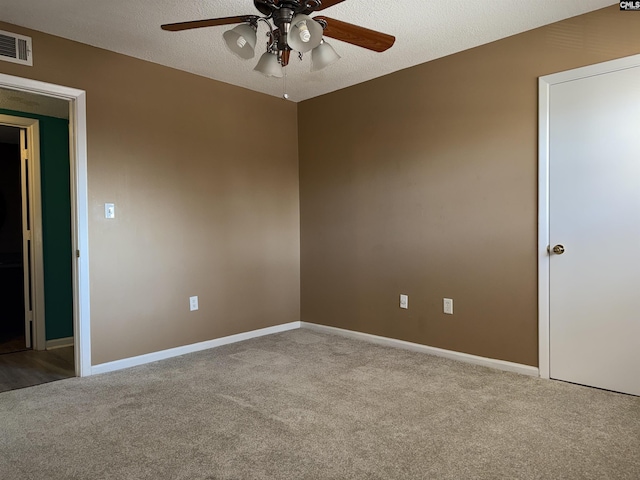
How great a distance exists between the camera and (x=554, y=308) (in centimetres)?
297

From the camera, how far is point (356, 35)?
2088 millimetres

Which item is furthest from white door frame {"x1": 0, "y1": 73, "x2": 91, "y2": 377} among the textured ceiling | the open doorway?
the open doorway

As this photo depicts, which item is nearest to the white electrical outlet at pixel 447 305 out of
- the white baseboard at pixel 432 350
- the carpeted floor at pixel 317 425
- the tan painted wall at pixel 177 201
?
the white baseboard at pixel 432 350

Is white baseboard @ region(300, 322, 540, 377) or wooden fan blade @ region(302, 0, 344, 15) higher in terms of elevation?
wooden fan blade @ region(302, 0, 344, 15)

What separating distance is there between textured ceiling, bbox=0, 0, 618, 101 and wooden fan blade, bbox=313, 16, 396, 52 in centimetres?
A: 60

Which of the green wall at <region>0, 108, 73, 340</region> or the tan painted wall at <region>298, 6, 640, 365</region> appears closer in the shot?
the tan painted wall at <region>298, 6, 640, 365</region>

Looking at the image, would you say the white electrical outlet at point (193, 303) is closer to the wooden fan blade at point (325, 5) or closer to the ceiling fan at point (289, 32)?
the ceiling fan at point (289, 32)

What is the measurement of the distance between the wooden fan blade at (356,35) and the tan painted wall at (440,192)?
1425 millimetres

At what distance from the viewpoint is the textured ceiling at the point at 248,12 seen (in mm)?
2652

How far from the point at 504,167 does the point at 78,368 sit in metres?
3.42

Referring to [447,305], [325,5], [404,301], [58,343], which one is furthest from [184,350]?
[325,5]

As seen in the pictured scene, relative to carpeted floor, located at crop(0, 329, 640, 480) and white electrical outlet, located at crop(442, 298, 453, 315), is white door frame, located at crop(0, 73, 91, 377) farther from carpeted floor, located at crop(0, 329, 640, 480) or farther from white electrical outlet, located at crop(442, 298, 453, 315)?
white electrical outlet, located at crop(442, 298, 453, 315)

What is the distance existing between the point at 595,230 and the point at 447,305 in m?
1.20

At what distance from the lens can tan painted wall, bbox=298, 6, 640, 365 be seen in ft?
Result: 10.1
